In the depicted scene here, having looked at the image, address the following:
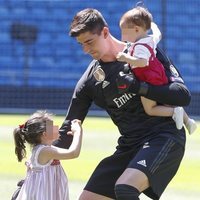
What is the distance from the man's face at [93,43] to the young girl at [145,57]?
6.2 inches

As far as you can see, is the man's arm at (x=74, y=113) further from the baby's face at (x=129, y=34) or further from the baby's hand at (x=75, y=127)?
the baby's face at (x=129, y=34)

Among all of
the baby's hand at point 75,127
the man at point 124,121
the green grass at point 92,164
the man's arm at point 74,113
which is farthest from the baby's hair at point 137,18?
the green grass at point 92,164

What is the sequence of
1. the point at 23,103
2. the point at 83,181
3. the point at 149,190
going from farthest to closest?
the point at 23,103
the point at 83,181
the point at 149,190

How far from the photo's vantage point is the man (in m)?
5.04

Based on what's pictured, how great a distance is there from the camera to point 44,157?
5.40 meters

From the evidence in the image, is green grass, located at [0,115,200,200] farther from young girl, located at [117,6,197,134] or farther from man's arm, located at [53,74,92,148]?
young girl, located at [117,6,197,134]

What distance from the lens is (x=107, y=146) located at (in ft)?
37.8

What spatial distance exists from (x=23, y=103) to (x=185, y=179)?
1126 cm

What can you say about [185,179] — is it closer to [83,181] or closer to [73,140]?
[83,181]

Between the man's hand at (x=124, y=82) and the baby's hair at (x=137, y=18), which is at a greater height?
the baby's hair at (x=137, y=18)

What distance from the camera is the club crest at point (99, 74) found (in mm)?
5345

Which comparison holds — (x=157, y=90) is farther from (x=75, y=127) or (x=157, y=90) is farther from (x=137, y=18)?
(x=75, y=127)

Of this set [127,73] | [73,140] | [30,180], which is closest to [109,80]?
[127,73]

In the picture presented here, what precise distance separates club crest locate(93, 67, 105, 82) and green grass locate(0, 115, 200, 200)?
7.79 ft
